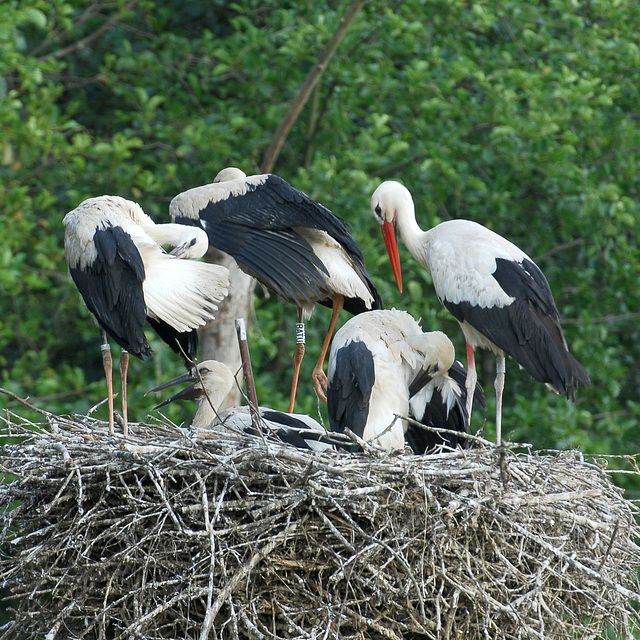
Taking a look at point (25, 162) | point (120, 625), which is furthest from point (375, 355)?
point (25, 162)

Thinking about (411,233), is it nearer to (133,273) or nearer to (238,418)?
(238,418)

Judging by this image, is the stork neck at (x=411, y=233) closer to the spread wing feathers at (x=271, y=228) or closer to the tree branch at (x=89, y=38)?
the spread wing feathers at (x=271, y=228)

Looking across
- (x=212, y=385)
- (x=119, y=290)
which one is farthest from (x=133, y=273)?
(x=212, y=385)

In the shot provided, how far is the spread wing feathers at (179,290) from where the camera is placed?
5551 millimetres

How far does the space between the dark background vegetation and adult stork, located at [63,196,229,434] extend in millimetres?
2319

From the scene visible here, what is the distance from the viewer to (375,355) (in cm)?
575

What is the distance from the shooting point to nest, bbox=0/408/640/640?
453cm

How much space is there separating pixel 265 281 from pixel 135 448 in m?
1.56

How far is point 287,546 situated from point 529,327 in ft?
5.82

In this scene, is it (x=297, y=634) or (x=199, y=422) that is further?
(x=199, y=422)

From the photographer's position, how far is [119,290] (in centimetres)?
532

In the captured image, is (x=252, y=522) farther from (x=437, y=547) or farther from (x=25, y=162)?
(x=25, y=162)

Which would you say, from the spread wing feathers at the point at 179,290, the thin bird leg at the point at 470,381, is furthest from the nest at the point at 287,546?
the thin bird leg at the point at 470,381

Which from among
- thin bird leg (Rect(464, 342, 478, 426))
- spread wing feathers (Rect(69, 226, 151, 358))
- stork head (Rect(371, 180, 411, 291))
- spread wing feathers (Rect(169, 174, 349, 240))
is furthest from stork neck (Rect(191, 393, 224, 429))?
thin bird leg (Rect(464, 342, 478, 426))
